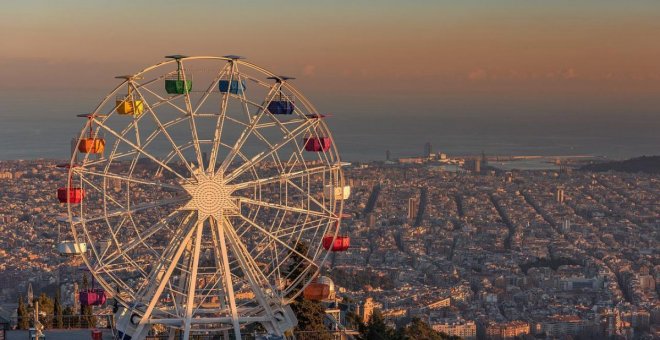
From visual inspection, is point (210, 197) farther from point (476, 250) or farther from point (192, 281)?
point (476, 250)

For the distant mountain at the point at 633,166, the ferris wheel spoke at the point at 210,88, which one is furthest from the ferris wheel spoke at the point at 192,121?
the distant mountain at the point at 633,166

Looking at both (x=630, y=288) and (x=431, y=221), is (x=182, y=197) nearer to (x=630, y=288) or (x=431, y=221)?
(x=630, y=288)

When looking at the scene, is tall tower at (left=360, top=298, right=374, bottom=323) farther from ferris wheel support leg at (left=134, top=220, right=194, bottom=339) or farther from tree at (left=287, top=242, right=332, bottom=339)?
ferris wheel support leg at (left=134, top=220, right=194, bottom=339)

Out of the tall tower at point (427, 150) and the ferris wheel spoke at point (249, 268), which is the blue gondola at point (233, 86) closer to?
the ferris wheel spoke at point (249, 268)

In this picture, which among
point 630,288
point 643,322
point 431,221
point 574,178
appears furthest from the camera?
point 574,178

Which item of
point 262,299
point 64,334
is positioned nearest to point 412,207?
point 64,334

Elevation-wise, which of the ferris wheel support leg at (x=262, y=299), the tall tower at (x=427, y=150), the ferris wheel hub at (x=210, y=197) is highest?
the tall tower at (x=427, y=150)

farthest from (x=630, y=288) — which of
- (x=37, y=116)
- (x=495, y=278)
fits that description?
(x=37, y=116)
